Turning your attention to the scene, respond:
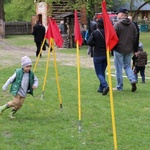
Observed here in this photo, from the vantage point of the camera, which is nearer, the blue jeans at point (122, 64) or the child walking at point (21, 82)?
the child walking at point (21, 82)

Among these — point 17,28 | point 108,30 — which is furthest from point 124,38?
point 17,28

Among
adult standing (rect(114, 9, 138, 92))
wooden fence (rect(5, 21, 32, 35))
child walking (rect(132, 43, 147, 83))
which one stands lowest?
wooden fence (rect(5, 21, 32, 35))

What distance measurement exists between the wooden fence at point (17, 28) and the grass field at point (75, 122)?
37188 mm

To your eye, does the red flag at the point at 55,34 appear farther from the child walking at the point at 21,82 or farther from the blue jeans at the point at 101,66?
the blue jeans at the point at 101,66

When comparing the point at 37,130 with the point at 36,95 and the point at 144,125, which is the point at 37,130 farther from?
the point at 36,95

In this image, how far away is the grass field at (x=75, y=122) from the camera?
20.3ft

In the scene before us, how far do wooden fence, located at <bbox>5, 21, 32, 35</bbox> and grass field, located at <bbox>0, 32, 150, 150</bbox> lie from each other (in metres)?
37.2

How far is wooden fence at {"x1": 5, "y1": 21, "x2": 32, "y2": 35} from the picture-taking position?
155ft

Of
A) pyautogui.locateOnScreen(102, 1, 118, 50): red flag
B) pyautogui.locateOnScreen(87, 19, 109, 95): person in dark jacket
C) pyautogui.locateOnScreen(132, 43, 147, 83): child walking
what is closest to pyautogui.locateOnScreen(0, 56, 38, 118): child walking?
pyautogui.locateOnScreen(102, 1, 118, 50): red flag

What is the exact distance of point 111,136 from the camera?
6.55 meters

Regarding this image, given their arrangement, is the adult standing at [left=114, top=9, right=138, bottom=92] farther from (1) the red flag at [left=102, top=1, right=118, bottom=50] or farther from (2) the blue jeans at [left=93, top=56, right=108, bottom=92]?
(1) the red flag at [left=102, top=1, right=118, bottom=50]

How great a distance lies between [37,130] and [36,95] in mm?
3244

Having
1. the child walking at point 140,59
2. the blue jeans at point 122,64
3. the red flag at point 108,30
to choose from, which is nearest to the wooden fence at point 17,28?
the child walking at point 140,59

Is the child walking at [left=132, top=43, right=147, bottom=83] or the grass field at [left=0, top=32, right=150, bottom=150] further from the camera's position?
the child walking at [left=132, top=43, right=147, bottom=83]
